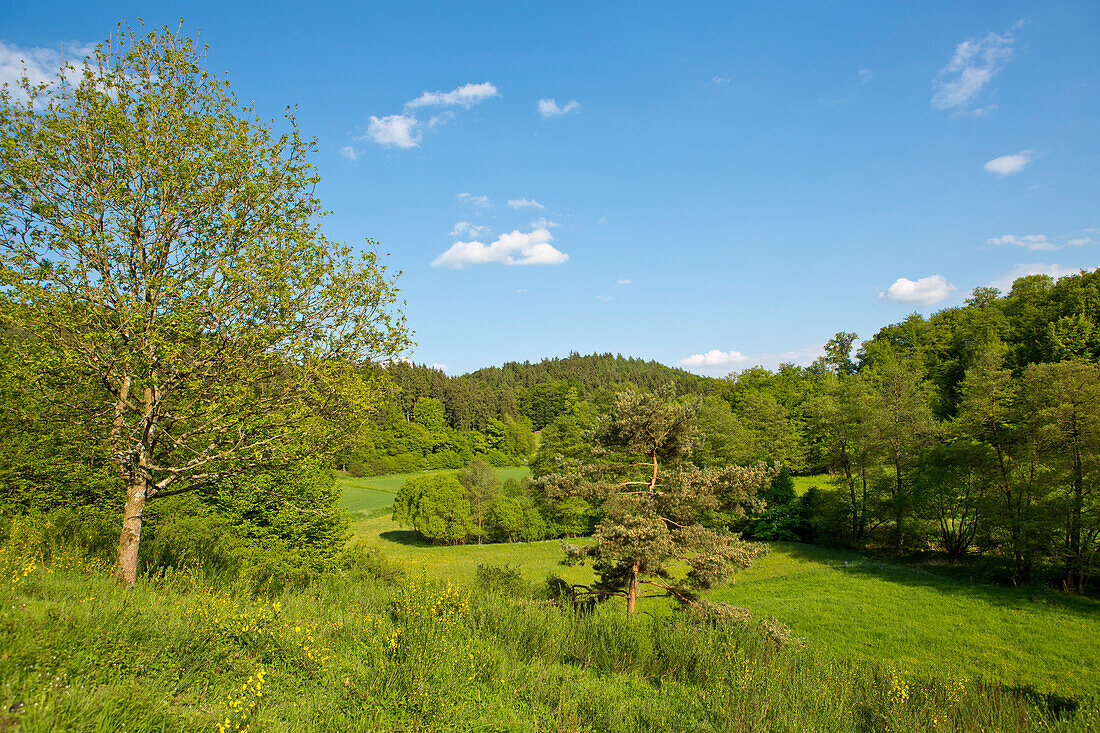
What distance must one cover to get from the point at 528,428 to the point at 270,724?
326 feet

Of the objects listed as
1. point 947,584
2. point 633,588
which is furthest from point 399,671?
point 947,584

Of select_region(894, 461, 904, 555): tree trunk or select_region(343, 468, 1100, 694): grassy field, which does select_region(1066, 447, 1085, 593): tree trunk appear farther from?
select_region(894, 461, 904, 555): tree trunk

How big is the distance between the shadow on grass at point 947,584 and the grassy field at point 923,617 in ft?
0.16

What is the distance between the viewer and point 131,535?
7547 mm

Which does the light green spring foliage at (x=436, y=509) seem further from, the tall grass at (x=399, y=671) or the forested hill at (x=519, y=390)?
the tall grass at (x=399, y=671)

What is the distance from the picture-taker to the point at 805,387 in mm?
71625

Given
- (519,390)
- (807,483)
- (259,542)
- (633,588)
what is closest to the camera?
(633,588)

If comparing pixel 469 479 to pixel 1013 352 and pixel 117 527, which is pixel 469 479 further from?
pixel 1013 352

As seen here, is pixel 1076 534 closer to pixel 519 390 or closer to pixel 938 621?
pixel 938 621

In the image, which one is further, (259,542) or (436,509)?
(436,509)

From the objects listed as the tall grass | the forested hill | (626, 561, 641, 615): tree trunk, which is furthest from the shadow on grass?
the forested hill

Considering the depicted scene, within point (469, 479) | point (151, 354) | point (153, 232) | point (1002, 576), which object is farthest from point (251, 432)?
point (469, 479)

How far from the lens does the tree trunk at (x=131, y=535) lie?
748 centimetres

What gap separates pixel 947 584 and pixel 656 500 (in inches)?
949
